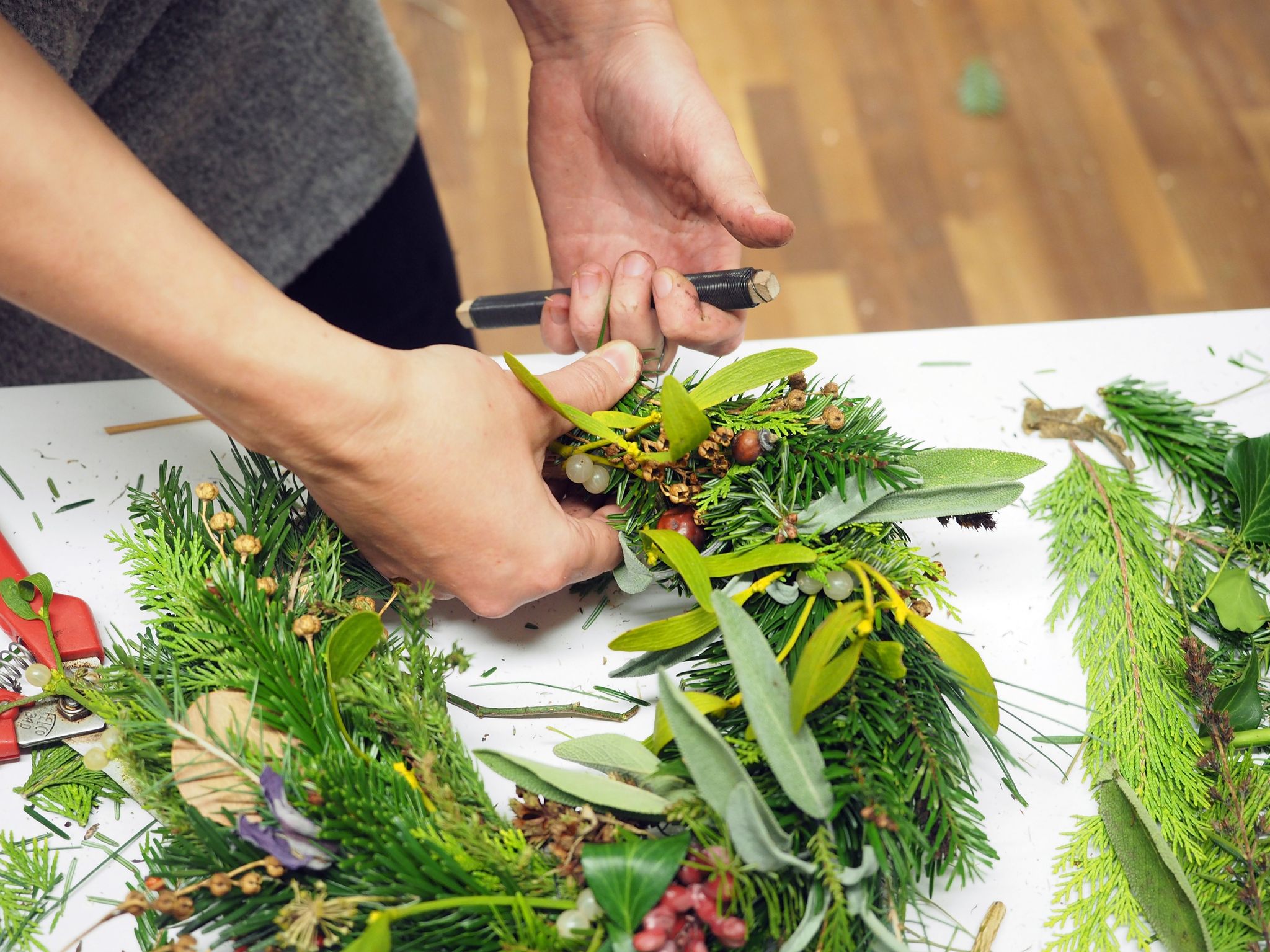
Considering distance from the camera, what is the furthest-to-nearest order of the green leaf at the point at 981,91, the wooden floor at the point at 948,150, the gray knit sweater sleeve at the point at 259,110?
1. the green leaf at the point at 981,91
2. the wooden floor at the point at 948,150
3. the gray knit sweater sleeve at the point at 259,110

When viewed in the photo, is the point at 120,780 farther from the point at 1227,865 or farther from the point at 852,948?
the point at 1227,865

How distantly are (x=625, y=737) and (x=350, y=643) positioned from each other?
17 cm

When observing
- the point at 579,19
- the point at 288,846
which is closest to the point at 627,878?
the point at 288,846

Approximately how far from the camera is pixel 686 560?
0.58 metres

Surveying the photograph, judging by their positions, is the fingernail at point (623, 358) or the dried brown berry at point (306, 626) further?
the fingernail at point (623, 358)

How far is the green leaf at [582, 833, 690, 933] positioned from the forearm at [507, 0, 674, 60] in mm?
678

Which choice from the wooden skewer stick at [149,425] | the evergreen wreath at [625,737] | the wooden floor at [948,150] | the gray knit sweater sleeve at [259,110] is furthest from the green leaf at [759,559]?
the wooden floor at [948,150]

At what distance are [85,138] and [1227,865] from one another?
0.75 meters

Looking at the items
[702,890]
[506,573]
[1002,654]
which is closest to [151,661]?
[506,573]

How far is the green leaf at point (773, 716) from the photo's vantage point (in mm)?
500

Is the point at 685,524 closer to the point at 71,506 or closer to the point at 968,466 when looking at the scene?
the point at 968,466

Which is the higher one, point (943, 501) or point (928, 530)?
point (943, 501)

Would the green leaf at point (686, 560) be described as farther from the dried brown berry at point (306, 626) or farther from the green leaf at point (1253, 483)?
the green leaf at point (1253, 483)

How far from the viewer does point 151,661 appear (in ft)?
1.93
